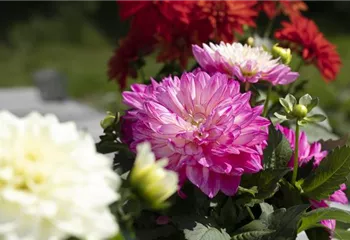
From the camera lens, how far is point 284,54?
769 mm

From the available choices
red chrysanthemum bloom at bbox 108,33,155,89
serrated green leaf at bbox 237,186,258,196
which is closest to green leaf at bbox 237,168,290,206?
serrated green leaf at bbox 237,186,258,196

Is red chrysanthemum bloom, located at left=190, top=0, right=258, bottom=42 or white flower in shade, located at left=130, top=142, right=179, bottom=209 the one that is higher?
red chrysanthemum bloom, located at left=190, top=0, right=258, bottom=42

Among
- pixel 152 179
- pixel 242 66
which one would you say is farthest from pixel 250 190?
pixel 152 179

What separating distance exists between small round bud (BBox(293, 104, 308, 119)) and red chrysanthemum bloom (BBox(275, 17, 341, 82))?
0.35m

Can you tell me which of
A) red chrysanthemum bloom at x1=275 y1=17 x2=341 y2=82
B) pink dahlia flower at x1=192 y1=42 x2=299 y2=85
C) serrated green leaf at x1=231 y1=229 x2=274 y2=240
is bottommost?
serrated green leaf at x1=231 y1=229 x2=274 y2=240

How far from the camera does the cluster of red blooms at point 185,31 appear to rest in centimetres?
96

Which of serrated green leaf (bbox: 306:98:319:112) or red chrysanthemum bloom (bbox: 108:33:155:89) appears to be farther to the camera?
red chrysanthemum bloom (bbox: 108:33:155:89)

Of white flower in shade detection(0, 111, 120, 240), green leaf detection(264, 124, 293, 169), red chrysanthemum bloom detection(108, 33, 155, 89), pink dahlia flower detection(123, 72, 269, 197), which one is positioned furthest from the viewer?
red chrysanthemum bloom detection(108, 33, 155, 89)

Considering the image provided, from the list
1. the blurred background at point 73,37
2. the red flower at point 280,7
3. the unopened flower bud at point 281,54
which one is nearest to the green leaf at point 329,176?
the unopened flower bud at point 281,54

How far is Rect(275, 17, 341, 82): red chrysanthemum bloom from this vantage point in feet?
3.32

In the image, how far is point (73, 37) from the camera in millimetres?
6395

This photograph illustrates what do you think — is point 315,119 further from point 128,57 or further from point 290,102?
point 128,57

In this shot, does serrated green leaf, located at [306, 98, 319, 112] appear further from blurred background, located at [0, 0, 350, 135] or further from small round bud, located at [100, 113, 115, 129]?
blurred background, located at [0, 0, 350, 135]

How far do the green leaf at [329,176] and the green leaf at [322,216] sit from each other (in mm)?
39
